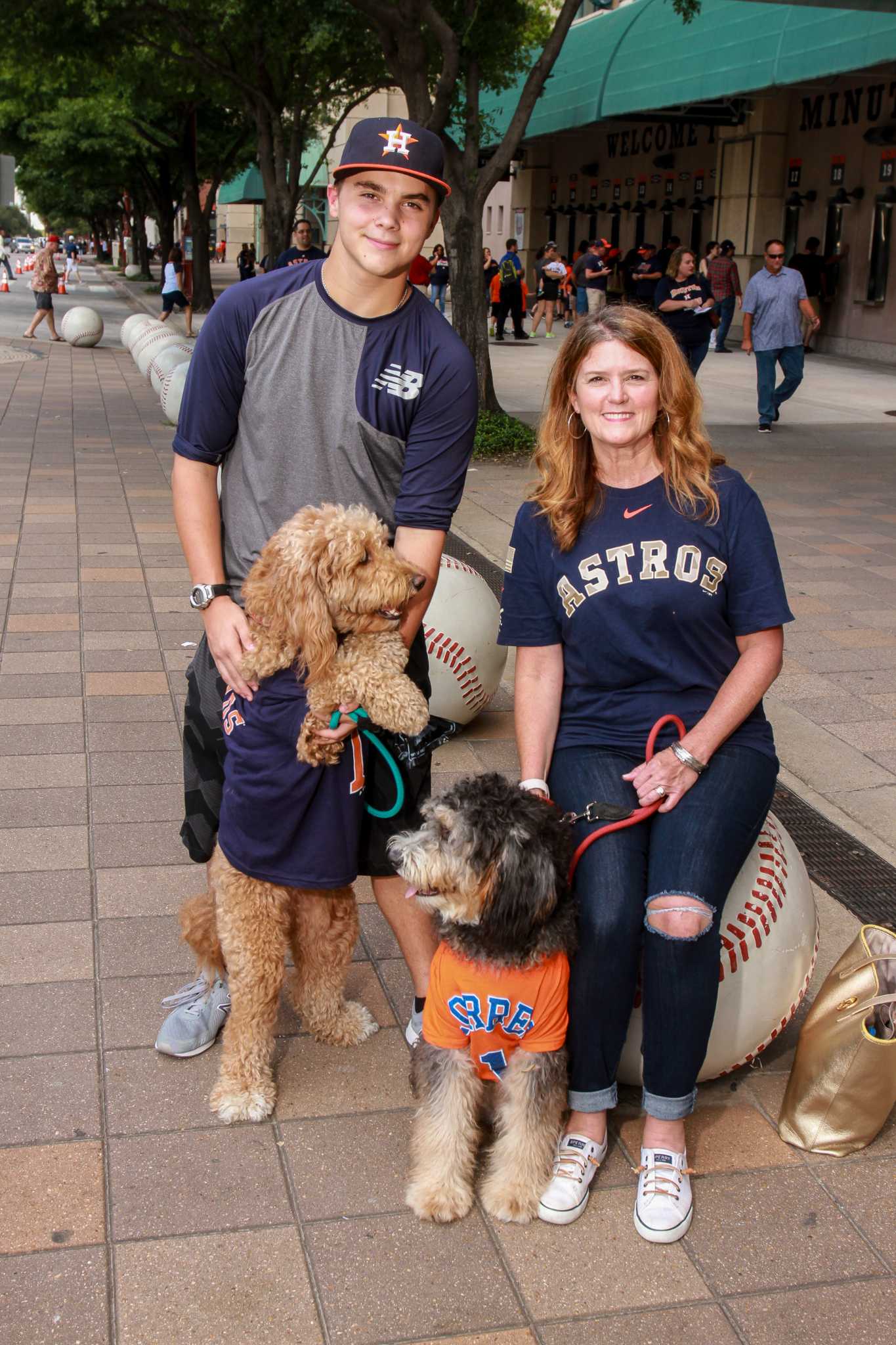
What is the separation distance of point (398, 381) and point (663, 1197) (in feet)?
6.57

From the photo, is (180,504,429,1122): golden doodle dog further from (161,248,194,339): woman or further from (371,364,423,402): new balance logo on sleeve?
(161,248,194,339): woman

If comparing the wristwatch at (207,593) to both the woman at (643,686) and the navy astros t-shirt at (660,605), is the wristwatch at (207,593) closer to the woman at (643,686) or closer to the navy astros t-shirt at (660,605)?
the woman at (643,686)

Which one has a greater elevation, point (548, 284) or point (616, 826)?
point (548, 284)

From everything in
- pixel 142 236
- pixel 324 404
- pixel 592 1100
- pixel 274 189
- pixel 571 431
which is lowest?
pixel 592 1100

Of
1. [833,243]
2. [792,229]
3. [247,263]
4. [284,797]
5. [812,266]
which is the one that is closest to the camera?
[284,797]

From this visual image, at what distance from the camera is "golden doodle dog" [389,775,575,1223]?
2693 mm

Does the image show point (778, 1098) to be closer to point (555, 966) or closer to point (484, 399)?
point (555, 966)

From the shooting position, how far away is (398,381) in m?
3.08

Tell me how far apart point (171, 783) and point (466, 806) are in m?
2.83

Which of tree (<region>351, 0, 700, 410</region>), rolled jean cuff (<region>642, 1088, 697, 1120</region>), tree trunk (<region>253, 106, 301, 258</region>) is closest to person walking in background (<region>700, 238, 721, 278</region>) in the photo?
tree trunk (<region>253, 106, 301, 258</region>)

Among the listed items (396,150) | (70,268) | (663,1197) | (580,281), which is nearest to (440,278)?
(580,281)

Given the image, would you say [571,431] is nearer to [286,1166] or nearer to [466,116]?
[286,1166]

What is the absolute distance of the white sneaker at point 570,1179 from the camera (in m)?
2.92

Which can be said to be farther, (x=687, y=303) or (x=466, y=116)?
(x=687, y=303)
